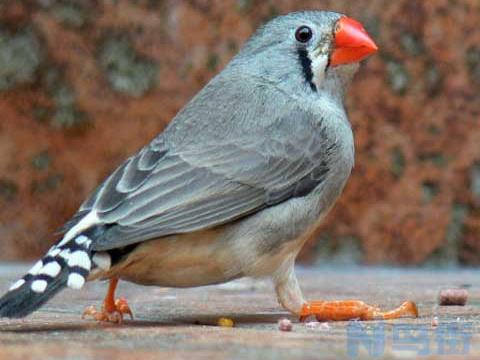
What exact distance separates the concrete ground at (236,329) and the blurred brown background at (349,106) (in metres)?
0.95

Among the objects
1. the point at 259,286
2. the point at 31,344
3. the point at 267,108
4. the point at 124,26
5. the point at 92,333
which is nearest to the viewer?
the point at 31,344

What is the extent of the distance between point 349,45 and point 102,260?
5.11ft

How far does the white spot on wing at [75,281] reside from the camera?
12.9ft

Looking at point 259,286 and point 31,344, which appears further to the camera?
point 259,286

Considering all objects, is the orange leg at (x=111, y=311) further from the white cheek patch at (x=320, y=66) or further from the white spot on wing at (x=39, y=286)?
the white cheek patch at (x=320, y=66)

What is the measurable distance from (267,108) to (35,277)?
1.37 m

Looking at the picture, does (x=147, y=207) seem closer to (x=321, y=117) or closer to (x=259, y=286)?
(x=321, y=117)

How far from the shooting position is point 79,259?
13.3 ft

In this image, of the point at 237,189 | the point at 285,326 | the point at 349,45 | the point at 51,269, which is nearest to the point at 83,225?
the point at 51,269

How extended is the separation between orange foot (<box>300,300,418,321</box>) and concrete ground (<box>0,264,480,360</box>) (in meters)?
0.09

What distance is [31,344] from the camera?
11.2 ft

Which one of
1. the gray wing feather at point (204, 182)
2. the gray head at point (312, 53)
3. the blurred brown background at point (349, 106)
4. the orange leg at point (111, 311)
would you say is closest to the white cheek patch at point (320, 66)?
the gray head at point (312, 53)

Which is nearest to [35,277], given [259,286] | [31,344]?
[31,344]

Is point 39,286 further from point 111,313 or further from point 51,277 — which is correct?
point 111,313
